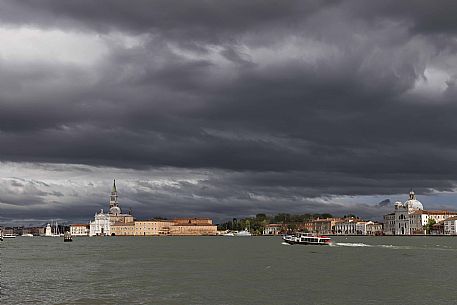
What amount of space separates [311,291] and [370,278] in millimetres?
11168

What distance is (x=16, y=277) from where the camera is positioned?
56.4m

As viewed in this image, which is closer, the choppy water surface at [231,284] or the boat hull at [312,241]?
the choppy water surface at [231,284]

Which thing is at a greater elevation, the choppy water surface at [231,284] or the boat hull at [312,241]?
the choppy water surface at [231,284]

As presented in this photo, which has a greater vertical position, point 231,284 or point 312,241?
point 231,284

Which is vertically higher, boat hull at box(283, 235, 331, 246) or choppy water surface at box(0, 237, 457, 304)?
choppy water surface at box(0, 237, 457, 304)

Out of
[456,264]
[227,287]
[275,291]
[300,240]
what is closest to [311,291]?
[275,291]

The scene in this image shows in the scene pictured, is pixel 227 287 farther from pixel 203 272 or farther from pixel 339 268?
pixel 339 268

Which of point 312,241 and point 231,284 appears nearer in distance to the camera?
point 231,284

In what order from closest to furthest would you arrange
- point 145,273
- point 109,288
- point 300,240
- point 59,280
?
point 109,288 < point 59,280 < point 145,273 < point 300,240

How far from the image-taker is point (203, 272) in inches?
2378

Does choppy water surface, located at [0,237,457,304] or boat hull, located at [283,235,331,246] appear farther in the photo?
boat hull, located at [283,235,331,246]

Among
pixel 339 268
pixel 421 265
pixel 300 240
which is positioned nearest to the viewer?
pixel 339 268

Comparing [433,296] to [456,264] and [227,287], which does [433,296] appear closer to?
[227,287]

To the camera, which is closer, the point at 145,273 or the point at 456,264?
the point at 145,273
